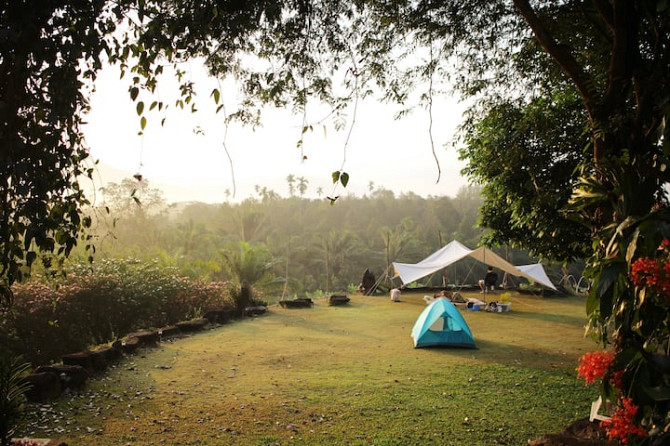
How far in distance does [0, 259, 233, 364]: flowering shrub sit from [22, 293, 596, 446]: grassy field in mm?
1779

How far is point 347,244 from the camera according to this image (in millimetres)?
34844

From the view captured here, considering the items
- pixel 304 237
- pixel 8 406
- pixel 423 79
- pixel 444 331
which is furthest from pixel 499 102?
pixel 304 237

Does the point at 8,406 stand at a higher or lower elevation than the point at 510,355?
higher

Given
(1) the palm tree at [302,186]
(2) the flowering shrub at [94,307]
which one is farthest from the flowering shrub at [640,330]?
(1) the palm tree at [302,186]

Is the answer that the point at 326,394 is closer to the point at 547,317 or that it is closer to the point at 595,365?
the point at 595,365

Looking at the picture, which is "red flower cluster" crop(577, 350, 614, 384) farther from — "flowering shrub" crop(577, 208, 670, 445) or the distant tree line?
the distant tree line

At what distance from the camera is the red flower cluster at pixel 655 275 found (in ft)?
5.66

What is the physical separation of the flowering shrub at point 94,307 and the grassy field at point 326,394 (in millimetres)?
1779

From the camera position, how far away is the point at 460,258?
14.8 m

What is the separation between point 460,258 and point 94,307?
33.1 feet

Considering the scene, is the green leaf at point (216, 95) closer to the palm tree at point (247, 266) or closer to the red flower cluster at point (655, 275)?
the red flower cluster at point (655, 275)

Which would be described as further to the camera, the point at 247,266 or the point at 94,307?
the point at 247,266

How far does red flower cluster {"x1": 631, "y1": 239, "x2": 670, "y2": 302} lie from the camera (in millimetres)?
1725

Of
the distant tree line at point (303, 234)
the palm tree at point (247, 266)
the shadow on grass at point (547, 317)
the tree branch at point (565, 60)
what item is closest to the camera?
the tree branch at point (565, 60)
